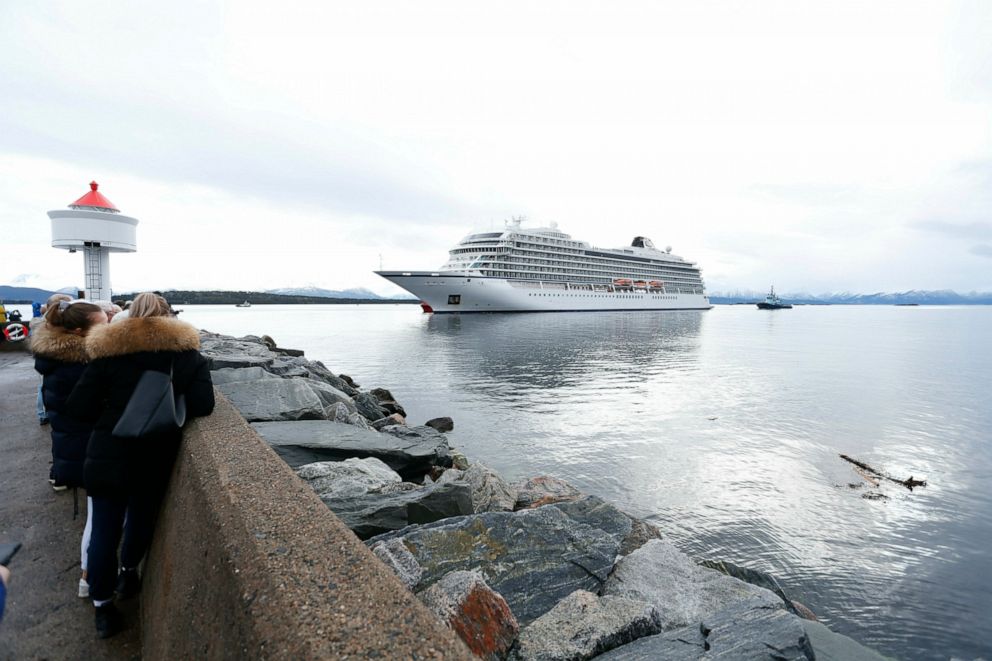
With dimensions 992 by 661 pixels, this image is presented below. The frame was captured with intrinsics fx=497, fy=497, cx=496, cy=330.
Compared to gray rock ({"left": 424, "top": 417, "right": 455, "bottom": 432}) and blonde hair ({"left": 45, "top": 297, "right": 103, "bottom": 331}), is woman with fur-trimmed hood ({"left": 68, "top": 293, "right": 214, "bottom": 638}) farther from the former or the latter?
gray rock ({"left": 424, "top": 417, "right": 455, "bottom": 432})

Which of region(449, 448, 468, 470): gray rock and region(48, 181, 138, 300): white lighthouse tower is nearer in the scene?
region(449, 448, 468, 470): gray rock

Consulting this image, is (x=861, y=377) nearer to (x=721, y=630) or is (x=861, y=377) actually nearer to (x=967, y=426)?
(x=967, y=426)

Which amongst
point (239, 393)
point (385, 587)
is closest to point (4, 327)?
point (239, 393)

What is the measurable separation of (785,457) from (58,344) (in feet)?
35.1

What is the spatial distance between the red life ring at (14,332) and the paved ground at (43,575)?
11.1m

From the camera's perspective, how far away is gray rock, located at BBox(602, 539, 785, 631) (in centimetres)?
333

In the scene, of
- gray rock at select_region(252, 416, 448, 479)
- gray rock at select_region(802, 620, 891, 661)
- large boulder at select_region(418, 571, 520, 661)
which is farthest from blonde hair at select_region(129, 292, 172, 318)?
gray rock at select_region(802, 620, 891, 661)

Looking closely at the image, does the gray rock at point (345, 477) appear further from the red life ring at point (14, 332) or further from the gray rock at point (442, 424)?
the red life ring at point (14, 332)

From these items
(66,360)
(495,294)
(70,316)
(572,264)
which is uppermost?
(572,264)

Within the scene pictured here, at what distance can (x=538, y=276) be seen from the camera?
222 feet

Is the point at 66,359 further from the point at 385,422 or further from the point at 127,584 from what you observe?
the point at 385,422

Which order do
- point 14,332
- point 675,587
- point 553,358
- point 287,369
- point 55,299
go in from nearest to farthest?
1. point 675,587
2. point 55,299
3. point 287,369
4. point 14,332
5. point 553,358

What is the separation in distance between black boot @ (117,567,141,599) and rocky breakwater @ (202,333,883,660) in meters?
1.25

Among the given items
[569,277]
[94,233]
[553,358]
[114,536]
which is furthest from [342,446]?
[569,277]
